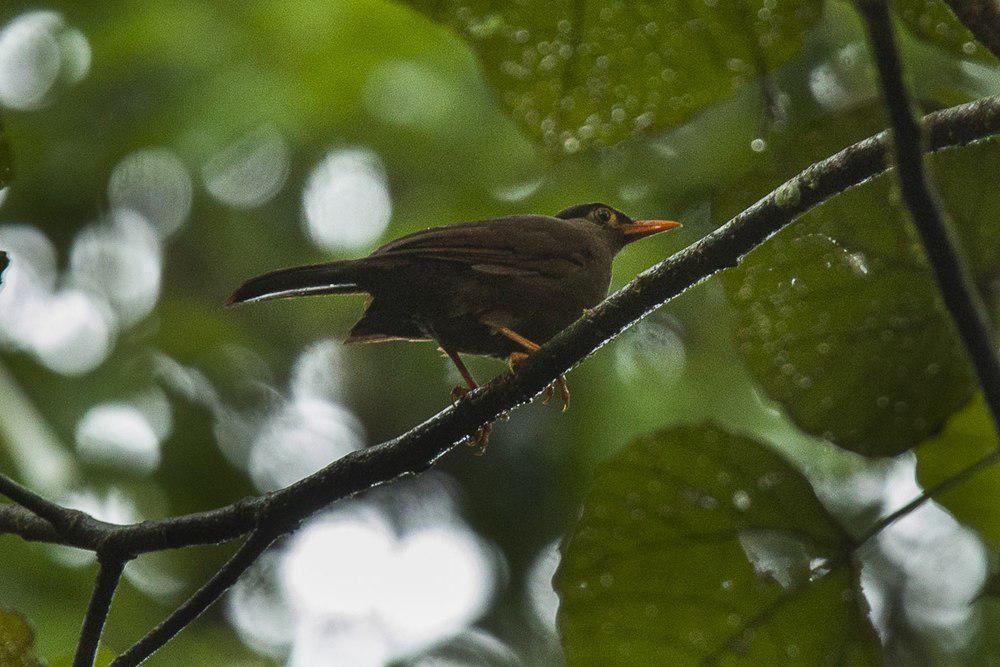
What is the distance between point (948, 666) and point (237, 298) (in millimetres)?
3812

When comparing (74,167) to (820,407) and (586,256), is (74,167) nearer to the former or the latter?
(586,256)

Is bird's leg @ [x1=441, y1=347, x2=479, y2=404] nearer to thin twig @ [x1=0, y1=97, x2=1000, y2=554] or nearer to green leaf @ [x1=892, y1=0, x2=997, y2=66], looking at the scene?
thin twig @ [x1=0, y1=97, x2=1000, y2=554]

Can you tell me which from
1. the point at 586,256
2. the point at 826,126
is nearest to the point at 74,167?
the point at 586,256

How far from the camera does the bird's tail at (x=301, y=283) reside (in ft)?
8.62

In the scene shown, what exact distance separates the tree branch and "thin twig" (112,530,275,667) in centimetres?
154

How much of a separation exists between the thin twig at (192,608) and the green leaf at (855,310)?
1167mm

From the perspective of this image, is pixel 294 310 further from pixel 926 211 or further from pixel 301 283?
pixel 926 211

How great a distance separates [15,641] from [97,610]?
24 centimetres

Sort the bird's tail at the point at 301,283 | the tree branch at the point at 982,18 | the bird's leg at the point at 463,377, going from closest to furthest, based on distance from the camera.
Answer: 1. the tree branch at the point at 982,18
2. the bird's tail at the point at 301,283
3. the bird's leg at the point at 463,377

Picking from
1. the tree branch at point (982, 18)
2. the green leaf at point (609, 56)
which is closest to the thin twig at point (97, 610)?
the green leaf at point (609, 56)

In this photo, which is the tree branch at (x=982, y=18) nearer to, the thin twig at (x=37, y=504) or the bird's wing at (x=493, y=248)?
the bird's wing at (x=493, y=248)

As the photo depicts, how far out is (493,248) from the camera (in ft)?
10.6

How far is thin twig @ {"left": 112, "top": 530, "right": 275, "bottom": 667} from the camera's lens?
2.10 m

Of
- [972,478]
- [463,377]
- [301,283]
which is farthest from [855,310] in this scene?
[301,283]
